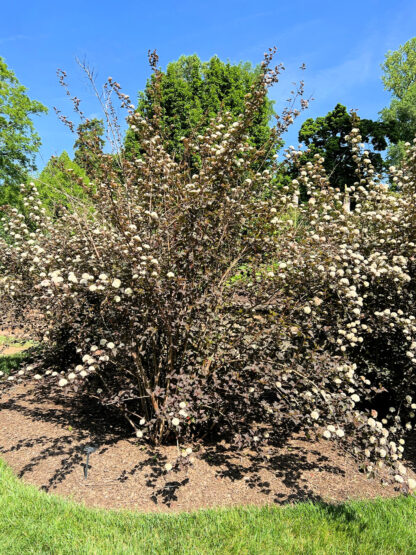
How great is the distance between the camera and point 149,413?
3.69m

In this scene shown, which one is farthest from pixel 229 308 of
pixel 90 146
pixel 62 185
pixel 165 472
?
pixel 62 185

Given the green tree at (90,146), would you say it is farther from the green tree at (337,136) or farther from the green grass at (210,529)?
the green tree at (337,136)

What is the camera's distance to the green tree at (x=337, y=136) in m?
17.5

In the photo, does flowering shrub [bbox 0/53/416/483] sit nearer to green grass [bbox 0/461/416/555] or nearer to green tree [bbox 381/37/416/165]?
green grass [bbox 0/461/416/555]

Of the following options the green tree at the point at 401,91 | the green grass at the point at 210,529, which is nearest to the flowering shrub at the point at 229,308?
the green grass at the point at 210,529

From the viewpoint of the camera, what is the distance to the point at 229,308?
358cm

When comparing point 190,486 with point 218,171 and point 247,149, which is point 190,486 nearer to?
point 218,171

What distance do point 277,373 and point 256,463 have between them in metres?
1.00

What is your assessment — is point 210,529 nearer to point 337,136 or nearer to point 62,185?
point 62,185

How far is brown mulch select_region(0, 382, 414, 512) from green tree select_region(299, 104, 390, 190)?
16.0 metres

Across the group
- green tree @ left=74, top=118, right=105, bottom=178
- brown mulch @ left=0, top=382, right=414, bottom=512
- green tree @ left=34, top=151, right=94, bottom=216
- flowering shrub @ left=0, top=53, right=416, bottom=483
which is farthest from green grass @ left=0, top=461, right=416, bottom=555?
green tree @ left=74, top=118, right=105, bottom=178

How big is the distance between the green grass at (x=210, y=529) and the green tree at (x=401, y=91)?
91.0ft

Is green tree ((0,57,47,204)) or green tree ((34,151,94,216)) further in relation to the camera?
green tree ((0,57,47,204))

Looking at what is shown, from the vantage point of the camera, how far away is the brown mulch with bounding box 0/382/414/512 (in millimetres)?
2867
